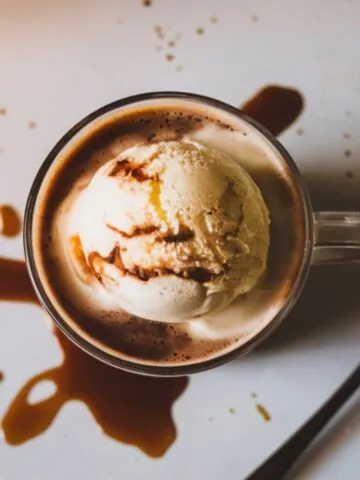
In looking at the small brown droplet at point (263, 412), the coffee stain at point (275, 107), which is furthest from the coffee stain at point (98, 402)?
the coffee stain at point (275, 107)

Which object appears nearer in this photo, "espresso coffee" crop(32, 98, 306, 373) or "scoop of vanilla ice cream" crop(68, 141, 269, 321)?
"scoop of vanilla ice cream" crop(68, 141, 269, 321)

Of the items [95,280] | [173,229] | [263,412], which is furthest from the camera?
[263,412]

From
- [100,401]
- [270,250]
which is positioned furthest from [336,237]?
[100,401]

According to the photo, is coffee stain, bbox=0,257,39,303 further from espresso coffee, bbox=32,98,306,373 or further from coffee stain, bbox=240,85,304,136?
coffee stain, bbox=240,85,304,136

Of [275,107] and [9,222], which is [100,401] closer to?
[9,222]

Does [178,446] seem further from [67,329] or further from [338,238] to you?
[338,238]

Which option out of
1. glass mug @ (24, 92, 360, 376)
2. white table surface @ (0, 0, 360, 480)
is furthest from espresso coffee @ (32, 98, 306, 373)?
white table surface @ (0, 0, 360, 480)
